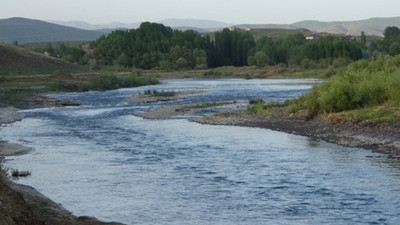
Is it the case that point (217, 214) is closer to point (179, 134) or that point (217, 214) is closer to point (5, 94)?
point (179, 134)

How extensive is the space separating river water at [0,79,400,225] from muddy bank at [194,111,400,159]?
102 cm

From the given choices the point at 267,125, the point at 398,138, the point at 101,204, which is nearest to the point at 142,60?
the point at 267,125

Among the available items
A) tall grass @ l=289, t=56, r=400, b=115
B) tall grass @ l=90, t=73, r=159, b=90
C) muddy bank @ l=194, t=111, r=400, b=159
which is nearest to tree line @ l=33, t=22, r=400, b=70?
tall grass @ l=90, t=73, r=159, b=90

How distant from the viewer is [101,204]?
20.4m

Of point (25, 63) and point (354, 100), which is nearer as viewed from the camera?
point (354, 100)

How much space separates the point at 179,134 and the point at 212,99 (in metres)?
25.9

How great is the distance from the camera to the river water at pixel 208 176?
1927 centimetres

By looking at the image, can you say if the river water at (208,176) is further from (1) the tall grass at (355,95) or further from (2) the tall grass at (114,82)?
(2) the tall grass at (114,82)

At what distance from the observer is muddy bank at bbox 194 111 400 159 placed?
102 feet

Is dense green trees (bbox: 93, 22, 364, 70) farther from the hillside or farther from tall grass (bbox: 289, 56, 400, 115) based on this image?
tall grass (bbox: 289, 56, 400, 115)

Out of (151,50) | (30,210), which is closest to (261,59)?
(151,50)

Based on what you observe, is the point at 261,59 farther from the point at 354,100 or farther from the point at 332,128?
the point at 332,128

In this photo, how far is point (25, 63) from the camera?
364 ft

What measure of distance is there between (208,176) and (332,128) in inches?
544
